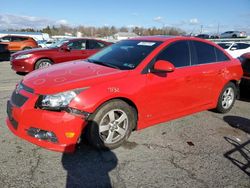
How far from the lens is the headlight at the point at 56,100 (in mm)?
3135

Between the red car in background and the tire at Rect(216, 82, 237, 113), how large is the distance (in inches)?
249

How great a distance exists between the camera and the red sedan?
3.17m

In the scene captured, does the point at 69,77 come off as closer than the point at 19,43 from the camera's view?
Yes

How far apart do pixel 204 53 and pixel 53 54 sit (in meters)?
6.38

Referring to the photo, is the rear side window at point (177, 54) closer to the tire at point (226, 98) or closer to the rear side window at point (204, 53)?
the rear side window at point (204, 53)

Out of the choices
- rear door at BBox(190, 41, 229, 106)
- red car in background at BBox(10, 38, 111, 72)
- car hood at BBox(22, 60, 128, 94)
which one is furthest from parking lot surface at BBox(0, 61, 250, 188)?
red car in background at BBox(10, 38, 111, 72)

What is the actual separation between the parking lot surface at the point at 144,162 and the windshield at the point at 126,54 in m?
1.21

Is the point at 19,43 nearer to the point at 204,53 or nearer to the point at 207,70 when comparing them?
the point at 204,53

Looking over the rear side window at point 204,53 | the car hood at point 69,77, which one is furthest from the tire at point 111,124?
the rear side window at point 204,53

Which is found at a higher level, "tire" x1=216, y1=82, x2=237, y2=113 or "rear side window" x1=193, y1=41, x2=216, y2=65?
"rear side window" x1=193, y1=41, x2=216, y2=65

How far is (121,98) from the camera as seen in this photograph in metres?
3.57

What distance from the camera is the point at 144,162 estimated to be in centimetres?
331

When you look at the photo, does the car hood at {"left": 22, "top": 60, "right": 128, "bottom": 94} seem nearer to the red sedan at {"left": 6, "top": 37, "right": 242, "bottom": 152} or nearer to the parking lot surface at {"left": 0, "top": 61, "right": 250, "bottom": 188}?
the red sedan at {"left": 6, "top": 37, "right": 242, "bottom": 152}

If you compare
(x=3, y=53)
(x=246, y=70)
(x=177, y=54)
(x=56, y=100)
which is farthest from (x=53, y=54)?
(x=3, y=53)
